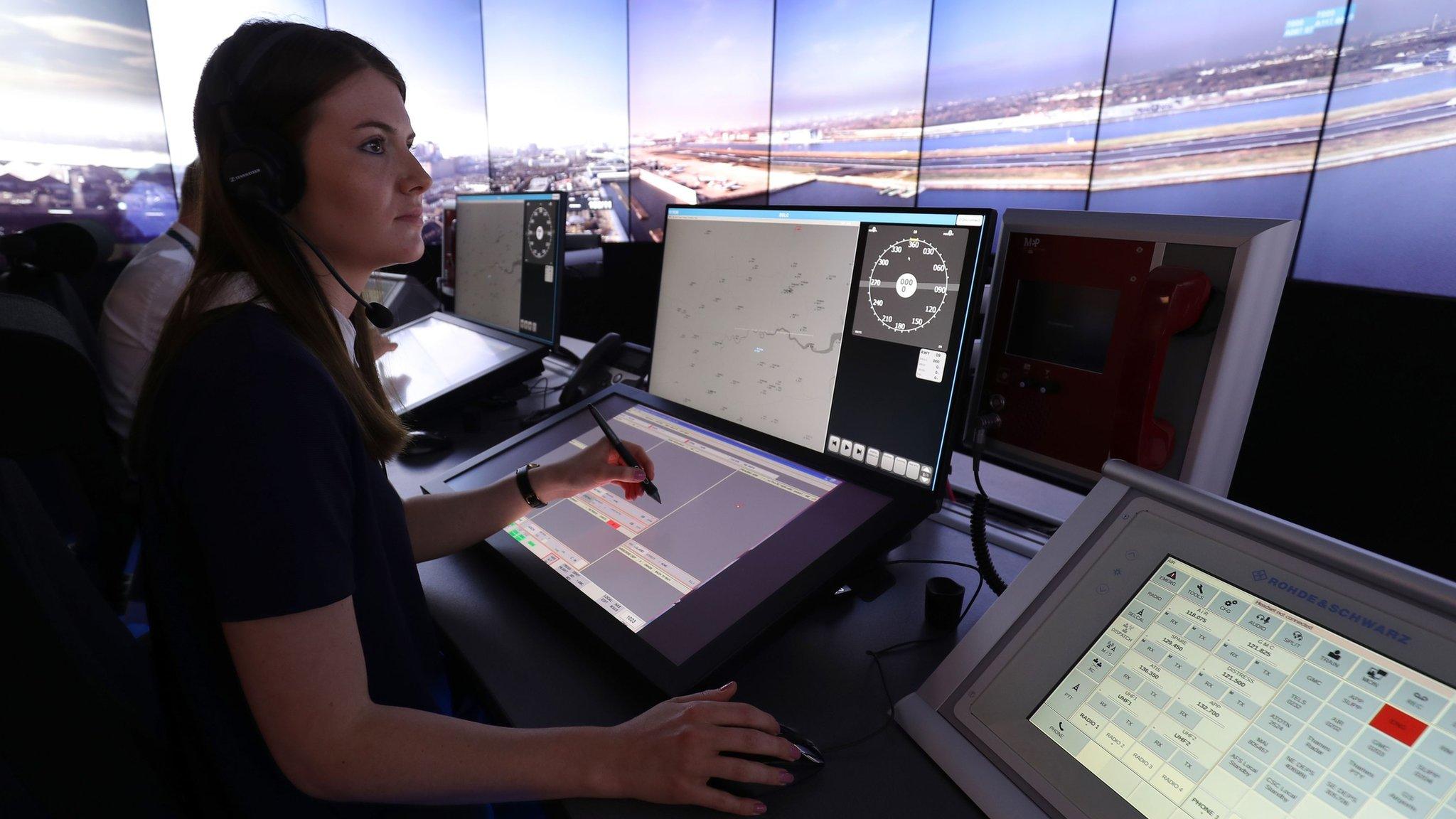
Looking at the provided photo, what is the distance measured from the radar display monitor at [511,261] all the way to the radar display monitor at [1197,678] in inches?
54.0

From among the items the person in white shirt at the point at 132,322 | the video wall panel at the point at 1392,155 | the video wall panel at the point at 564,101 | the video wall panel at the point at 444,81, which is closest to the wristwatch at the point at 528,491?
the person in white shirt at the point at 132,322

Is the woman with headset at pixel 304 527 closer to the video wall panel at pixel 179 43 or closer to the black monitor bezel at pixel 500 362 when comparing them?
the black monitor bezel at pixel 500 362

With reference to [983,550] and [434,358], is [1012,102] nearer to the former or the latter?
[434,358]

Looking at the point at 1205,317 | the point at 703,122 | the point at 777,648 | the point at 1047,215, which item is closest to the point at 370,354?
the point at 777,648

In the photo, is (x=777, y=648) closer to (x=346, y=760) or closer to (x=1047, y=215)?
(x=346, y=760)

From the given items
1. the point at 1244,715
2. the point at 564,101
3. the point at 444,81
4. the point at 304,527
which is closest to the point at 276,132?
the point at 304,527

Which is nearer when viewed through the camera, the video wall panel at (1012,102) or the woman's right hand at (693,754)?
the woman's right hand at (693,754)

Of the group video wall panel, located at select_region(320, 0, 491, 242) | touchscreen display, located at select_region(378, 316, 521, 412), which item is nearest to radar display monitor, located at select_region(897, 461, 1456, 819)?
touchscreen display, located at select_region(378, 316, 521, 412)

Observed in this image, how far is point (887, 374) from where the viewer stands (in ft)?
2.83

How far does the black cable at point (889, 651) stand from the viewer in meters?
0.64

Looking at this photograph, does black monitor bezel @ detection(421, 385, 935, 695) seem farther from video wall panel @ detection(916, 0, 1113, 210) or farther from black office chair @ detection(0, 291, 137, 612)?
video wall panel @ detection(916, 0, 1113, 210)

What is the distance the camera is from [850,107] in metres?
5.40

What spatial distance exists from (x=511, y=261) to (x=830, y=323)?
1.23 meters

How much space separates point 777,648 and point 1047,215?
69 cm
